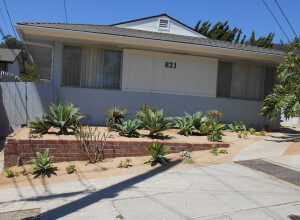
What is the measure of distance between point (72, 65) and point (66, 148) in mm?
4080

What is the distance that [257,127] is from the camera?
36.7ft

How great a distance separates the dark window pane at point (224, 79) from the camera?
10734 millimetres

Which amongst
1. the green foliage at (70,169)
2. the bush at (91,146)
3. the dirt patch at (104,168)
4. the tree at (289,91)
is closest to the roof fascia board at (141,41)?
the tree at (289,91)

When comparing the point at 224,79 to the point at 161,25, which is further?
the point at 161,25

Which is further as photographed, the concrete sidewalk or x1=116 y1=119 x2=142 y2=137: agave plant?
x1=116 y1=119 x2=142 y2=137: agave plant

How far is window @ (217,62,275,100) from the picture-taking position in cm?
1081

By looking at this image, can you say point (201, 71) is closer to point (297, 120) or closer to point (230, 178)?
point (230, 178)

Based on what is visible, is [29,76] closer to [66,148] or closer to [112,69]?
[112,69]

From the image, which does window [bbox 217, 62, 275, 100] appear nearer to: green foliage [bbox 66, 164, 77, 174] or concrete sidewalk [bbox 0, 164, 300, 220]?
concrete sidewalk [bbox 0, 164, 300, 220]

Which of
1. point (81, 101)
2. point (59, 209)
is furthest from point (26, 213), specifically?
point (81, 101)

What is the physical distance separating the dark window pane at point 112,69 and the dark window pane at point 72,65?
895 millimetres

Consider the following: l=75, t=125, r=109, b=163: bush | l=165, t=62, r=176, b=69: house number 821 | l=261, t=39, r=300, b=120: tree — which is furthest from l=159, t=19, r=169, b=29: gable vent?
l=75, t=125, r=109, b=163: bush

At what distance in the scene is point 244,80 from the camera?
11141mm

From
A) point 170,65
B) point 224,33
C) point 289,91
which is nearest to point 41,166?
point 170,65
